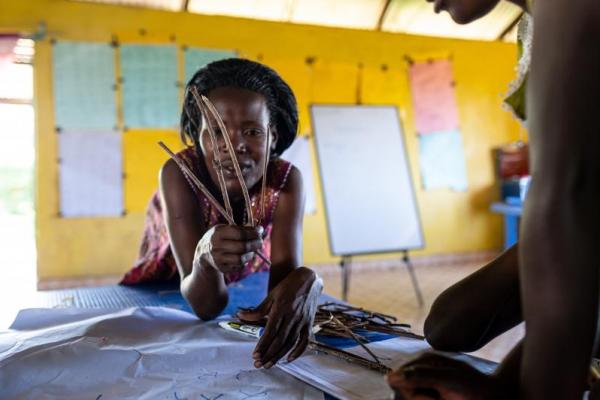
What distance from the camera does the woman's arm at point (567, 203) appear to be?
1.46 ft

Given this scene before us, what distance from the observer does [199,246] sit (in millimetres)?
1003

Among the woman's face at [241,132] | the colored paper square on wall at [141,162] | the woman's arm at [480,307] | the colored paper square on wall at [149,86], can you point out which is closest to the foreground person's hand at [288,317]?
the woman's arm at [480,307]

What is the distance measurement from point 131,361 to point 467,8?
0.76 m

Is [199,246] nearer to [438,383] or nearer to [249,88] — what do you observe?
[249,88]

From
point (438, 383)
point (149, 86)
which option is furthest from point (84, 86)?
point (438, 383)

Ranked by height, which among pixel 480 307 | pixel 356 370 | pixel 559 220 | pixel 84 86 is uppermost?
pixel 84 86

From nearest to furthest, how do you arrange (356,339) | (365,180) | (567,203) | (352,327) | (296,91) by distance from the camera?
1. (567,203)
2. (356,339)
3. (352,327)
4. (365,180)
5. (296,91)

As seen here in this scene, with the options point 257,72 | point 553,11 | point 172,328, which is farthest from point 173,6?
point 553,11

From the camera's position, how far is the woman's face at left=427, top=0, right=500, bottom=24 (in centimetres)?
66

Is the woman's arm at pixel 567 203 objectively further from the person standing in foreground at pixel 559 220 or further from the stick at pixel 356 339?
the stick at pixel 356 339

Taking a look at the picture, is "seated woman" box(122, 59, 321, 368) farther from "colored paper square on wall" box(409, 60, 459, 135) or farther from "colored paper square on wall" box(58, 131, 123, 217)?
"colored paper square on wall" box(409, 60, 459, 135)

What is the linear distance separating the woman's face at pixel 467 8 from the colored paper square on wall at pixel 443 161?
4138 mm

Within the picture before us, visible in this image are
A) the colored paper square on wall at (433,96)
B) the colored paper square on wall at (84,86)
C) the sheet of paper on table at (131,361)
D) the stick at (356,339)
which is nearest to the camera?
the sheet of paper on table at (131,361)

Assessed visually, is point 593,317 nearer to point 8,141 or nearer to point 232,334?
point 232,334
